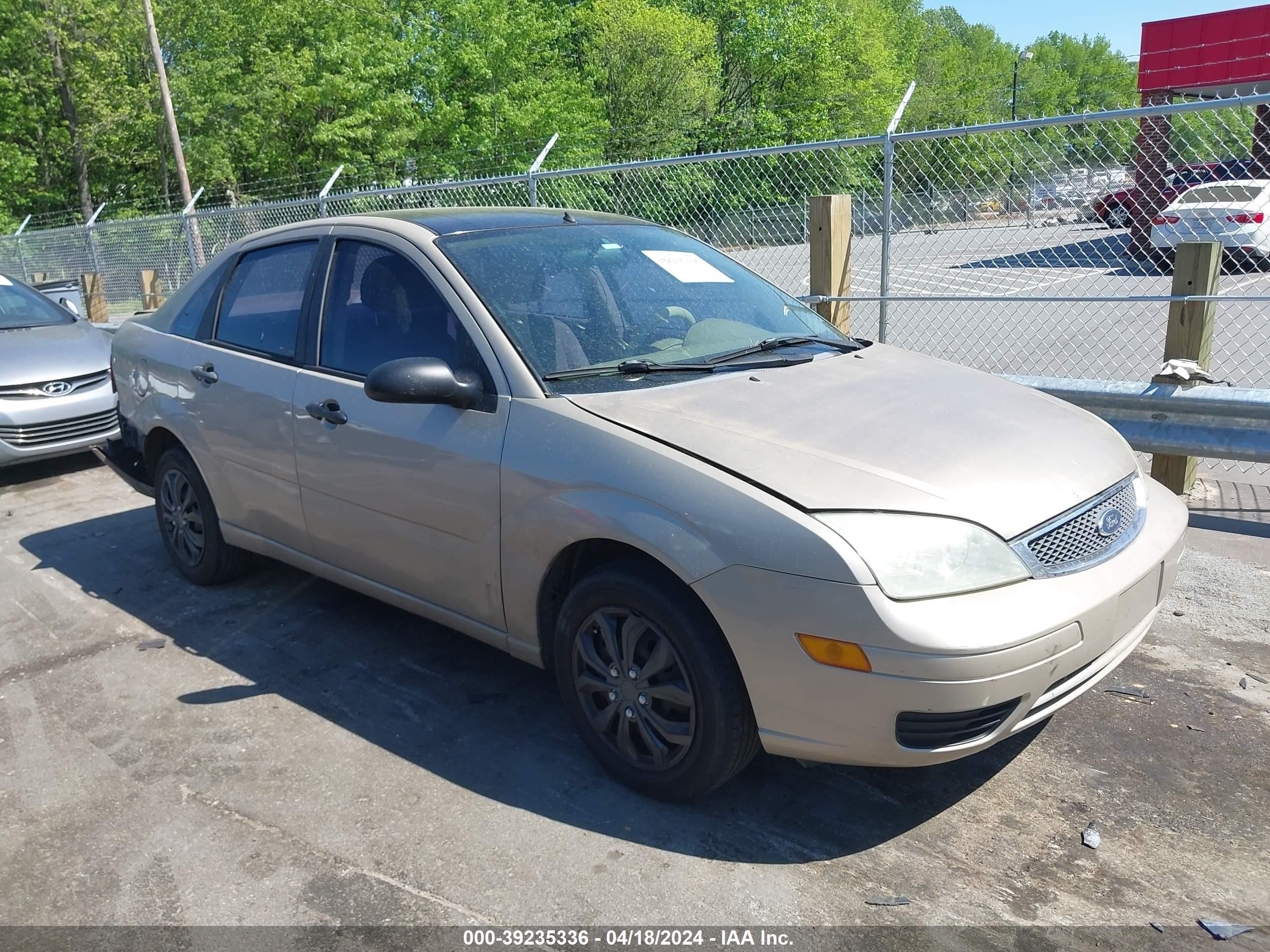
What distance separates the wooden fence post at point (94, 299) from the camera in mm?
13891

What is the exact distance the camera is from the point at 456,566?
11.4 feet

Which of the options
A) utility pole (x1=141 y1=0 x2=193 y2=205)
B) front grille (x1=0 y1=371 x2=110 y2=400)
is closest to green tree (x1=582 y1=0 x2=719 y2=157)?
utility pole (x1=141 y1=0 x2=193 y2=205)

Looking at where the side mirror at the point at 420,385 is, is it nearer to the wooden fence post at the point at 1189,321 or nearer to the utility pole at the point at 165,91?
the wooden fence post at the point at 1189,321

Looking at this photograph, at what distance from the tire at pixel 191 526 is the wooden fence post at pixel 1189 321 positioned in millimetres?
4727

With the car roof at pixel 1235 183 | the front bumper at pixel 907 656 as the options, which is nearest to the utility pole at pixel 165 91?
the car roof at pixel 1235 183

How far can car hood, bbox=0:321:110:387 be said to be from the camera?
744 centimetres

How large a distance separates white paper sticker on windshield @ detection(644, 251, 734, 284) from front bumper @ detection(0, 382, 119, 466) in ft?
15.7

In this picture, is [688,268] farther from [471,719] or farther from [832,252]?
[832,252]

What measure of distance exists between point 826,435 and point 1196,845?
4.88ft

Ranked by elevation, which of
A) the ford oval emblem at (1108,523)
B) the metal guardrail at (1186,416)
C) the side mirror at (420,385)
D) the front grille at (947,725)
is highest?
the side mirror at (420,385)

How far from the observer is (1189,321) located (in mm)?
5613

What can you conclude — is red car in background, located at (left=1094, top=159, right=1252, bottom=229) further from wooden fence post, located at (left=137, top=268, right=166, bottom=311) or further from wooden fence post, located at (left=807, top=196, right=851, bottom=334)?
wooden fence post, located at (left=137, top=268, right=166, bottom=311)

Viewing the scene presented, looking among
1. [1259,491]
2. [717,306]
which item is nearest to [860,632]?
[717,306]

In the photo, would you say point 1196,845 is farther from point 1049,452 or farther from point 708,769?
point 708,769
